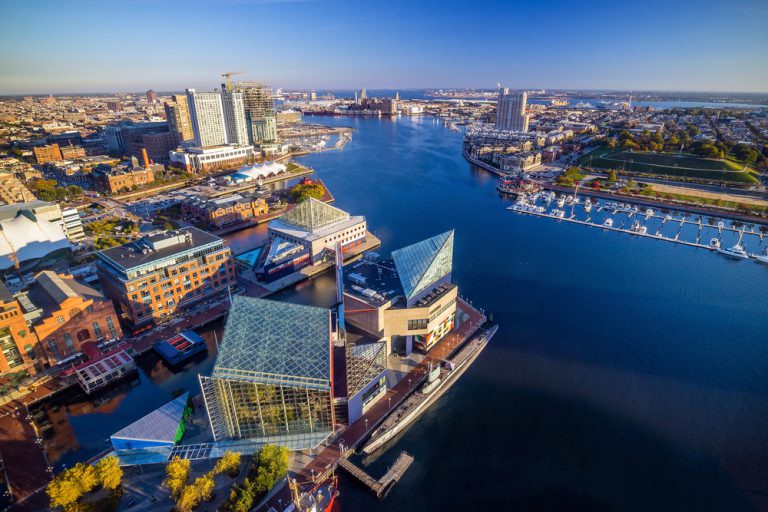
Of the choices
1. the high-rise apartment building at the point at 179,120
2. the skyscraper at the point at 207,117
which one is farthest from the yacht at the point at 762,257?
the high-rise apartment building at the point at 179,120

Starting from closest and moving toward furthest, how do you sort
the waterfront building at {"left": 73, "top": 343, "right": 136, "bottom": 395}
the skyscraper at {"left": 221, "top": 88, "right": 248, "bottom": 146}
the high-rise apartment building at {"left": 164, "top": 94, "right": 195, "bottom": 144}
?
the waterfront building at {"left": 73, "top": 343, "right": 136, "bottom": 395}
the high-rise apartment building at {"left": 164, "top": 94, "right": 195, "bottom": 144}
the skyscraper at {"left": 221, "top": 88, "right": 248, "bottom": 146}

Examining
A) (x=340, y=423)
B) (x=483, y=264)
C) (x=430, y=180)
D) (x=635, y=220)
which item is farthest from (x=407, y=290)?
(x=430, y=180)

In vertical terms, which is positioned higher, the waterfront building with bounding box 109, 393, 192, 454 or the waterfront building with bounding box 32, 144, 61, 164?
the waterfront building with bounding box 32, 144, 61, 164

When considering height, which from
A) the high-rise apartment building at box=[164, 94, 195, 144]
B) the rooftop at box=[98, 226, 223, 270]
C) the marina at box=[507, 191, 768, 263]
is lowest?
the marina at box=[507, 191, 768, 263]

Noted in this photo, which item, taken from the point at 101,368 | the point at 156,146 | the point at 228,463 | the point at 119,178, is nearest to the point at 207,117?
the point at 156,146

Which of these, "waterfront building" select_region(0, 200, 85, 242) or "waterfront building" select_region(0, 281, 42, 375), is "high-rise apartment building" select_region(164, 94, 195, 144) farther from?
"waterfront building" select_region(0, 281, 42, 375)

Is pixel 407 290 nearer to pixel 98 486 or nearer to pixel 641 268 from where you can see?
pixel 98 486

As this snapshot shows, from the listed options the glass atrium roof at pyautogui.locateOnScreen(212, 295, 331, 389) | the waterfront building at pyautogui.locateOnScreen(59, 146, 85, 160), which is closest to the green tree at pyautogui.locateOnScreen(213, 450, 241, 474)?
the glass atrium roof at pyautogui.locateOnScreen(212, 295, 331, 389)

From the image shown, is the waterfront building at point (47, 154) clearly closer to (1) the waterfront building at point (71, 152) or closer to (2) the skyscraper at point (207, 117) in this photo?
(1) the waterfront building at point (71, 152)
